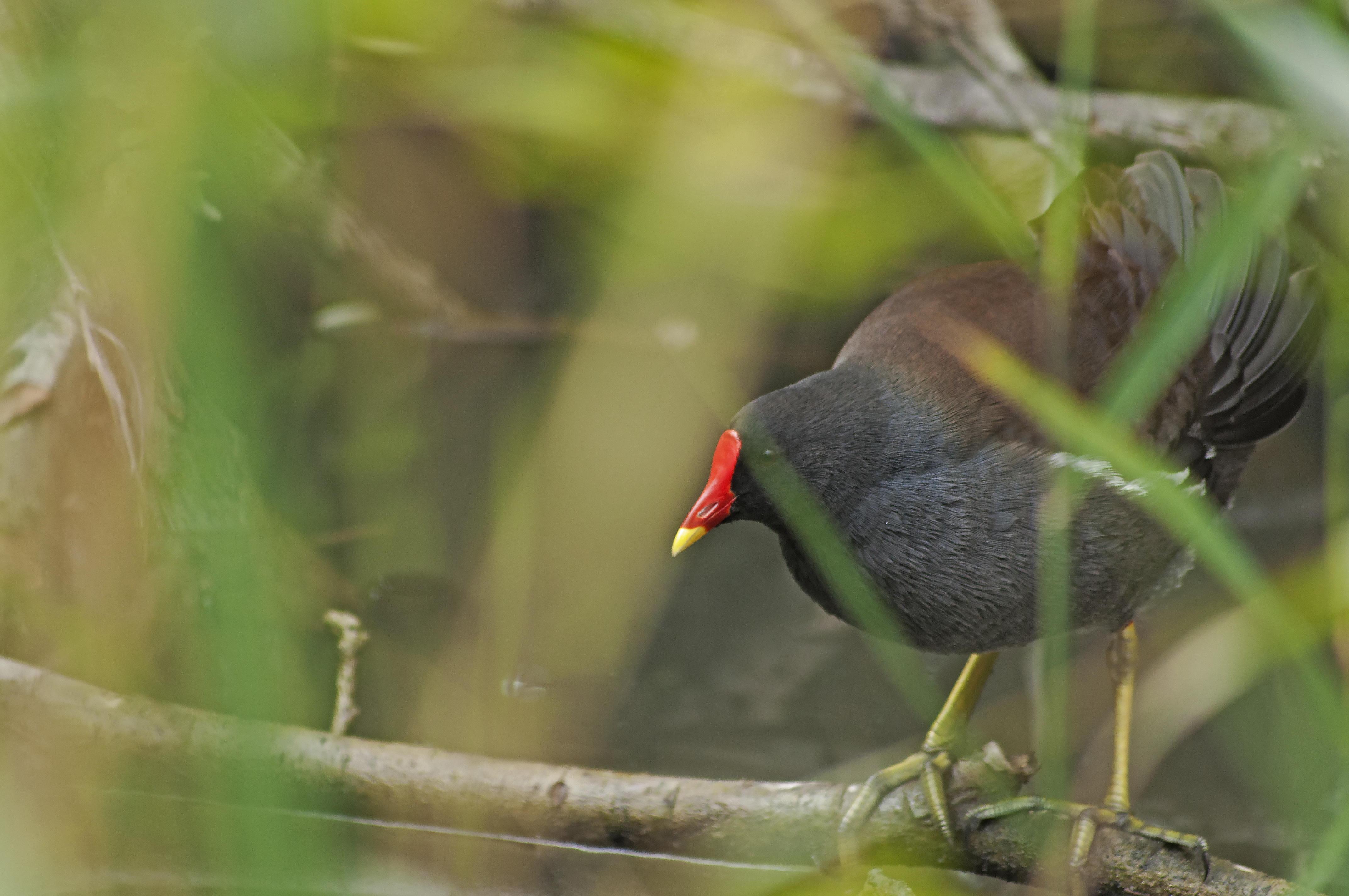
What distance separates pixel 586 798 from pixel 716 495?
0.45 m

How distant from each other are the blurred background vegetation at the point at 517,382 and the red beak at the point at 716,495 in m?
0.49

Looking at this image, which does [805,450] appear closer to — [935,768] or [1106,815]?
[935,768]

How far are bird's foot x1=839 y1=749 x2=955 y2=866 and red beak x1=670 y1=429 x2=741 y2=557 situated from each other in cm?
43

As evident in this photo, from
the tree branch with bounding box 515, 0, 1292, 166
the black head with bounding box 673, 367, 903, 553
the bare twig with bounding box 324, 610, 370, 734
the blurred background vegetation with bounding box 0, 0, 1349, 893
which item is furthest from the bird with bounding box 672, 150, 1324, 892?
the tree branch with bounding box 515, 0, 1292, 166

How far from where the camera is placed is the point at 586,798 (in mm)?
1568

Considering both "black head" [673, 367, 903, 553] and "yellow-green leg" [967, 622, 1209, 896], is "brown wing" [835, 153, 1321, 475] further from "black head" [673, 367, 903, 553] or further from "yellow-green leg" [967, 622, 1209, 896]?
"yellow-green leg" [967, 622, 1209, 896]

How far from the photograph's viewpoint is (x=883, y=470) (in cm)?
163

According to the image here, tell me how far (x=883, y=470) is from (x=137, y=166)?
104 cm

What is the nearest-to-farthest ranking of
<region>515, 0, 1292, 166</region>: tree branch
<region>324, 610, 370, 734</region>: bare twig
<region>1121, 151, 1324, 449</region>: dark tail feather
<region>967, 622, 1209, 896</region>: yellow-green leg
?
1. <region>967, 622, 1209, 896</region>: yellow-green leg
2. <region>324, 610, 370, 734</region>: bare twig
3. <region>1121, 151, 1324, 449</region>: dark tail feather
4. <region>515, 0, 1292, 166</region>: tree branch

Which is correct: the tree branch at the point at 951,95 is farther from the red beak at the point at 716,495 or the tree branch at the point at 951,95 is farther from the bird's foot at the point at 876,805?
A: the bird's foot at the point at 876,805

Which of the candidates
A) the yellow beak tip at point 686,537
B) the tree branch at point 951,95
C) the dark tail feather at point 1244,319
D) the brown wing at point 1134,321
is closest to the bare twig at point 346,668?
the yellow beak tip at point 686,537

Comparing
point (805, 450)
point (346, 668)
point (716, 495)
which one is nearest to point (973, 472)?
point (805, 450)

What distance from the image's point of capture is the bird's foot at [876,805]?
1541mm

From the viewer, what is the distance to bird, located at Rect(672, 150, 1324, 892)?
156cm
